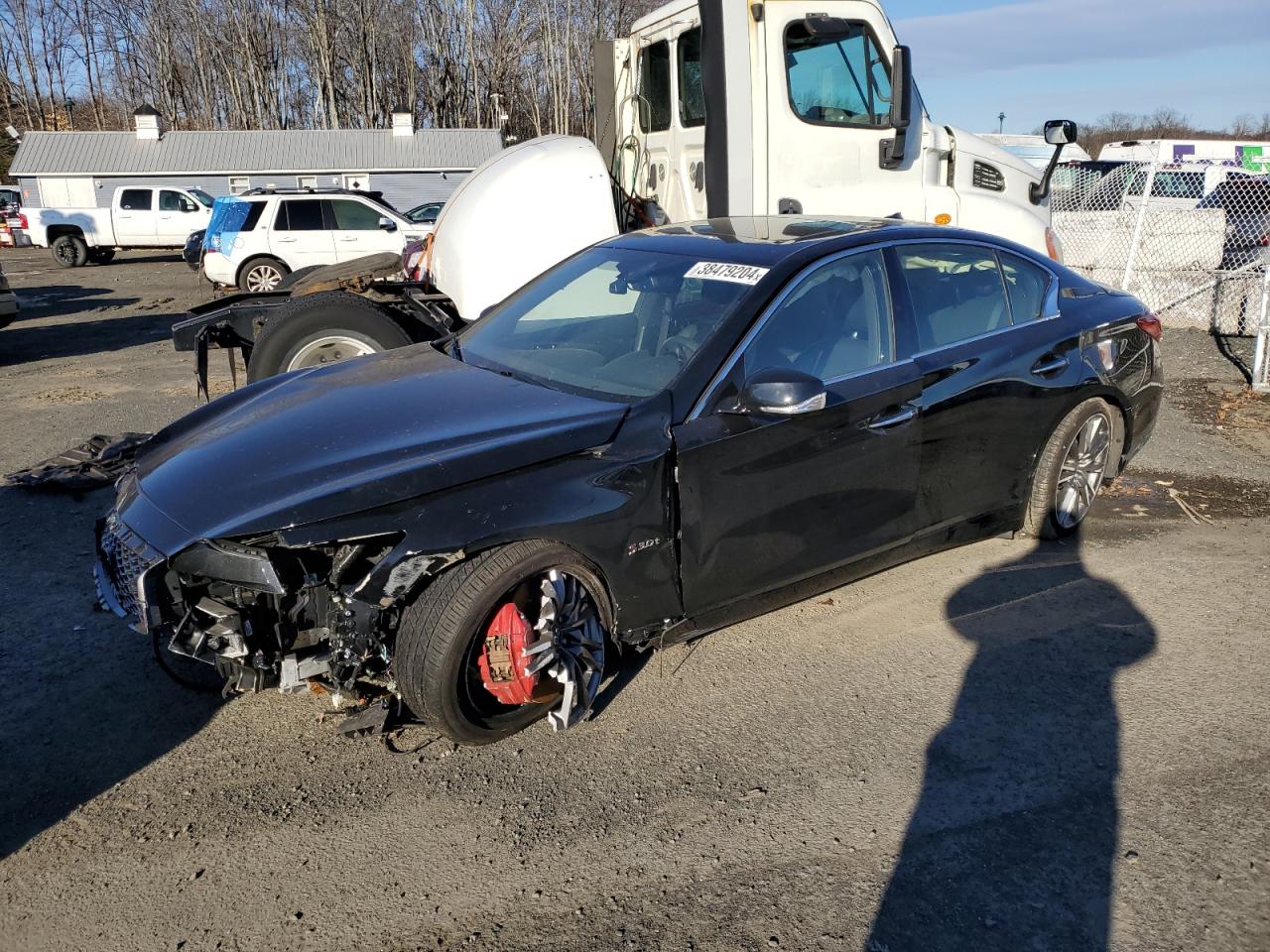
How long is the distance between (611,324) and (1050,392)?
2177mm

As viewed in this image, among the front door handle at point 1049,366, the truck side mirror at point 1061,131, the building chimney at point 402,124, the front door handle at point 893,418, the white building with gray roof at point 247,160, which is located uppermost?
the building chimney at point 402,124

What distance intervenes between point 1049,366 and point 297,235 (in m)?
15.2

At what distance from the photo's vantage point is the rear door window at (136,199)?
2764 centimetres

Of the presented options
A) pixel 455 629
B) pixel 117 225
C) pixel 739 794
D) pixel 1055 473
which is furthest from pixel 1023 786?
pixel 117 225

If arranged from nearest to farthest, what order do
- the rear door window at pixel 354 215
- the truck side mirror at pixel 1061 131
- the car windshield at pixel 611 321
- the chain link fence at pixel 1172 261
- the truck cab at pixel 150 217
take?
the car windshield at pixel 611 321 → the truck side mirror at pixel 1061 131 → the chain link fence at pixel 1172 261 → the rear door window at pixel 354 215 → the truck cab at pixel 150 217

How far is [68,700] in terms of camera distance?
12.3 feet

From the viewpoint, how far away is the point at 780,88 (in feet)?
22.6

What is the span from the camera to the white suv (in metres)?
16.8

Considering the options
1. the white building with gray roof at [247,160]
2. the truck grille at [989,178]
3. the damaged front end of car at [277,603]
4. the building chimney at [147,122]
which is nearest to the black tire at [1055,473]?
the truck grille at [989,178]

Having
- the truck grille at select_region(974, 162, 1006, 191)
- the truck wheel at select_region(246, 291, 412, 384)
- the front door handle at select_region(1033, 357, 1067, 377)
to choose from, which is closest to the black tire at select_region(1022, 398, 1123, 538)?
the front door handle at select_region(1033, 357, 1067, 377)

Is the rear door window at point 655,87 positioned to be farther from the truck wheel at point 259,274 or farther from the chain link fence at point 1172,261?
the truck wheel at point 259,274

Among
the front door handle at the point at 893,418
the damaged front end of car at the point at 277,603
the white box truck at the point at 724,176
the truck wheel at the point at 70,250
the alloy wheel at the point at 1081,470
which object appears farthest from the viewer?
the truck wheel at the point at 70,250

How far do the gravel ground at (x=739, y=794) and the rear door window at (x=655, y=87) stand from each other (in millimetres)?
4680

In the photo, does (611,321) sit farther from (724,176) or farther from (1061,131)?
(1061,131)
